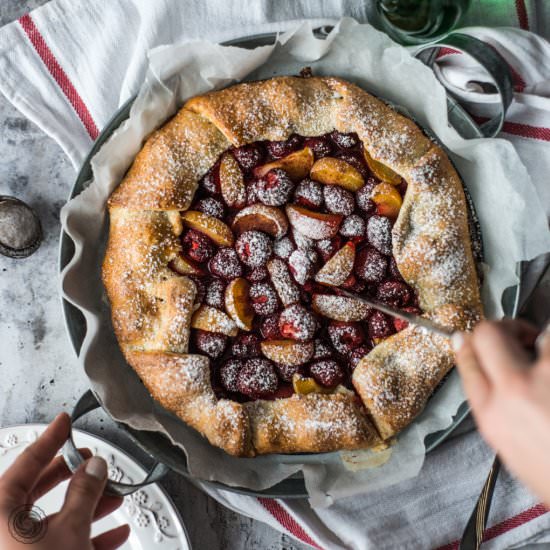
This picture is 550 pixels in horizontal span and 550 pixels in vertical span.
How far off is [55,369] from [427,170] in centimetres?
144

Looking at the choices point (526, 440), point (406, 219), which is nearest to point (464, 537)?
→ point (406, 219)

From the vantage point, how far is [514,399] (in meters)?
1.01

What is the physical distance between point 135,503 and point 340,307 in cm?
99

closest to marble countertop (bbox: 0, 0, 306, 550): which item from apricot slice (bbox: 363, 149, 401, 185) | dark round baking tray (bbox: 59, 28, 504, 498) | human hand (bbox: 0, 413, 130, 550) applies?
dark round baking tray (bbox: 59, 28, 504, 498)

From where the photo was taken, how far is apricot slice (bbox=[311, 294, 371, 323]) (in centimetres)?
198

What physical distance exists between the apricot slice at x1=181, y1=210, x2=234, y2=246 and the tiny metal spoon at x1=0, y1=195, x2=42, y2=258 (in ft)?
2.10

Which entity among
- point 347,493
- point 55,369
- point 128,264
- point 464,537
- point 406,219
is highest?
point 128,264

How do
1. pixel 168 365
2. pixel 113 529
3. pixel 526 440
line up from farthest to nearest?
pixel 113 529
pixel 168 365
pixel 526 440

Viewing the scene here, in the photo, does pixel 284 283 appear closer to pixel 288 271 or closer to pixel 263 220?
pixel 288 271

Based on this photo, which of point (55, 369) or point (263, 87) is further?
point (55, 369)

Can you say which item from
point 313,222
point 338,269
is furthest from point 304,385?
point 313,222

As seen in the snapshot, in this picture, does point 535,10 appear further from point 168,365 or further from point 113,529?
point 113,529

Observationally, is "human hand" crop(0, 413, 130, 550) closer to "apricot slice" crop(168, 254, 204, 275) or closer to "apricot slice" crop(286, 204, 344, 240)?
"apricot slice" crop(168, 254, 204, 275)

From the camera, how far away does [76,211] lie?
203 cm
